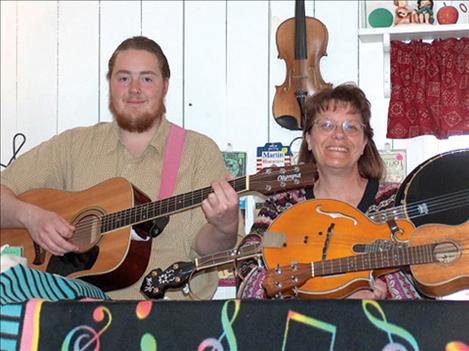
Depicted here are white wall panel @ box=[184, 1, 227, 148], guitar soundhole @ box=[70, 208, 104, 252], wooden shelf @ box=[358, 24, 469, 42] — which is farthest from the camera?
white wall panel @ box=[184, 1, 227, 148]

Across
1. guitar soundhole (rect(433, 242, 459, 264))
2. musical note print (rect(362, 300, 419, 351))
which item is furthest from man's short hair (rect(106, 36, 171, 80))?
musical note print (rect(362, 300, 419, 351))

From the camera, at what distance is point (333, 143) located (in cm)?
187

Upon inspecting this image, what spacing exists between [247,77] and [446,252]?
4.25 feet

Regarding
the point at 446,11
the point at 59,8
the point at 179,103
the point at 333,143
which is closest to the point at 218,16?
the point at 179,103

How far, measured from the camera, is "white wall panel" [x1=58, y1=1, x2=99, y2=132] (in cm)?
270

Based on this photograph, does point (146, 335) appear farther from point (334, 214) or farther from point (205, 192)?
point (205, 192)

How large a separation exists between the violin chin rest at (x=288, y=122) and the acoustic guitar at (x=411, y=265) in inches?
34.1

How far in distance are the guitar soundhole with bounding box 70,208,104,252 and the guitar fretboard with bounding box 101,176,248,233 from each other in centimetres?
2

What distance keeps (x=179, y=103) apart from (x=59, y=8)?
0.60 meters

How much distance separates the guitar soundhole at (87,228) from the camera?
1.98 metres

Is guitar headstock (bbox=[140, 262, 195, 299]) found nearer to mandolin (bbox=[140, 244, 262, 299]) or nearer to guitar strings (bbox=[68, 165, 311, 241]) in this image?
mandolin (bbox=[140, 244, 262, 299])

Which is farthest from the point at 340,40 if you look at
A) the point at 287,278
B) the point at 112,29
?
the point at 287,278

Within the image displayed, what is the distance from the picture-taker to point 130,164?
7.06 ft

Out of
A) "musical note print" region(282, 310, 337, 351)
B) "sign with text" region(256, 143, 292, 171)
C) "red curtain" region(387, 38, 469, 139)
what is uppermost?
"red curtain" region(387, 38, 469, 139)
